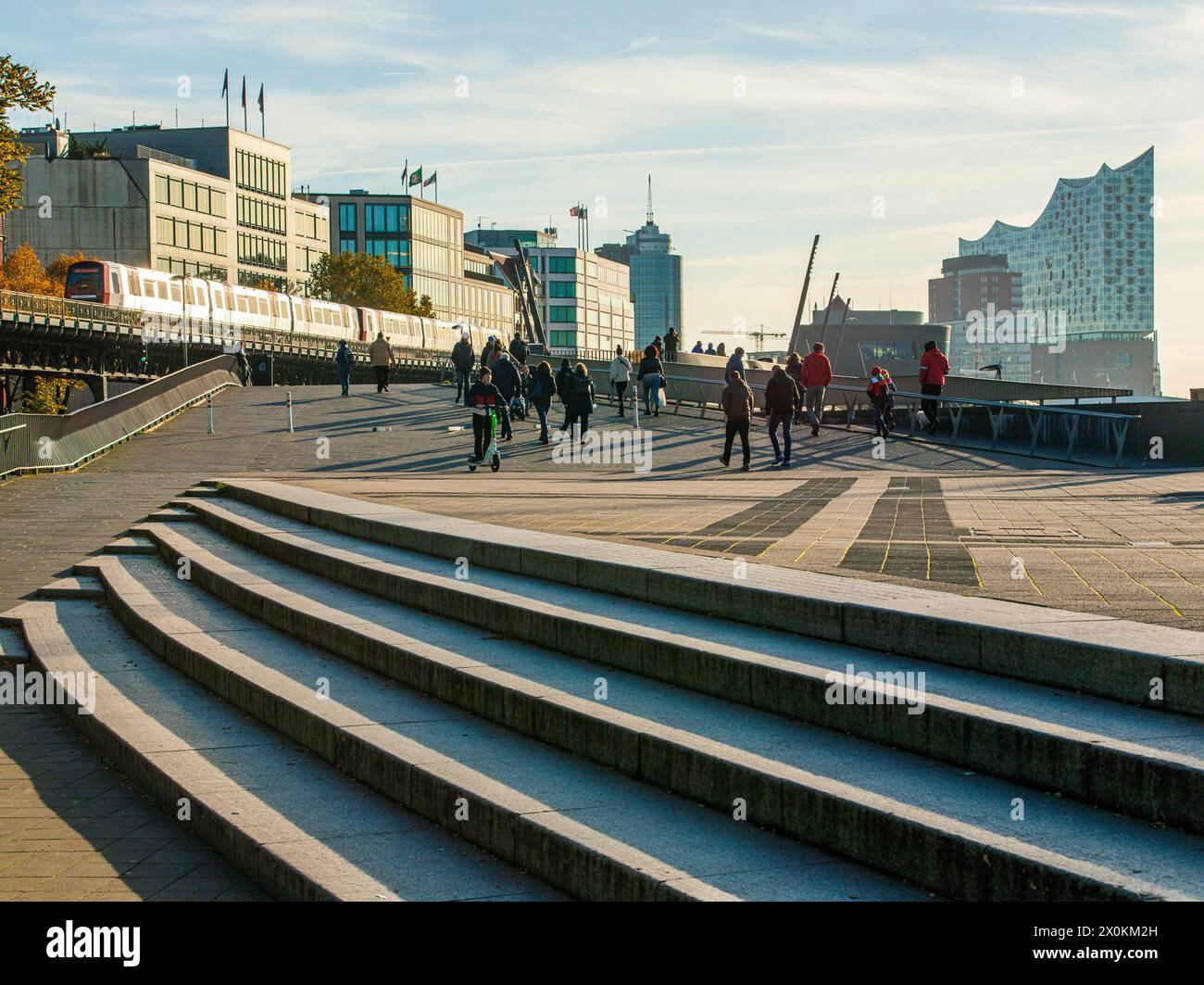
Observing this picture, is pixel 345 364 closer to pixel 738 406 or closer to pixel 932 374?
pixel 932 374

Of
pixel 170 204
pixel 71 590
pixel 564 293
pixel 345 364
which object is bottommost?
pixel 71 590

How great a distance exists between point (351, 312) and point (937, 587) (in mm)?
81450

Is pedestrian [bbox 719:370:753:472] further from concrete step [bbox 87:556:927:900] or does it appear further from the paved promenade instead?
concrete step [bbox 87:556:927:900]

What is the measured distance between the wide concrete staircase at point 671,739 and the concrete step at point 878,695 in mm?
13

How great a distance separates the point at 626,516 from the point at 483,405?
8.93m

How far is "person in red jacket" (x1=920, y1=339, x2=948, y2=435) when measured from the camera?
27031 millimetres

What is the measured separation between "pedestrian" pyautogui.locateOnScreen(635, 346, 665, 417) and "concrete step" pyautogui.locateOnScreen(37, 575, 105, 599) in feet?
71.5

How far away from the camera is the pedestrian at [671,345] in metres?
46.7

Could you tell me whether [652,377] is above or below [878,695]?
above

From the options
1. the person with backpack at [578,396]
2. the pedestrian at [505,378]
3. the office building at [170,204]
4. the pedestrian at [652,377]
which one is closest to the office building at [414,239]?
the office building at [170,204]

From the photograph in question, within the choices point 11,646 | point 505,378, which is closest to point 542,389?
point 505,378

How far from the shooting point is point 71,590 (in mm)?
12109

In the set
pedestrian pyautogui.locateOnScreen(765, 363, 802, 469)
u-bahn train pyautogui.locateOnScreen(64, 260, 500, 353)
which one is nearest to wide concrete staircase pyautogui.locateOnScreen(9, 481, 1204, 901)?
pedestrian pyautogui.locateOnScreen(765, 363, 802, 469)

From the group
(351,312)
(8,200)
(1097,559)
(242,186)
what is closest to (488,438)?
(8,200)
